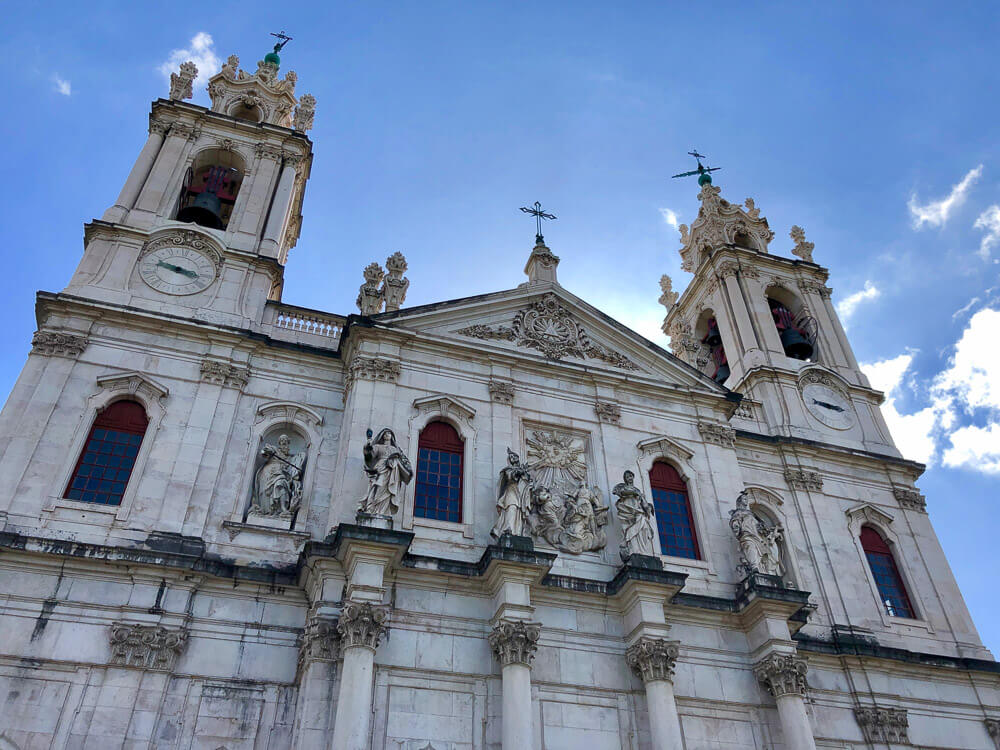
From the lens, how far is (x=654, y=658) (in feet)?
50.4

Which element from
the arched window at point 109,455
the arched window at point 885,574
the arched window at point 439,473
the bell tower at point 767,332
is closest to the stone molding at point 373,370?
the arched window at point 439,473

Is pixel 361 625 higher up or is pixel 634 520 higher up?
pixel 634 520

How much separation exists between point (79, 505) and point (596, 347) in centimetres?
1284

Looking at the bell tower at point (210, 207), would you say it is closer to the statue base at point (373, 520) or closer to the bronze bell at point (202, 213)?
the bronze bell at point (202, 213)

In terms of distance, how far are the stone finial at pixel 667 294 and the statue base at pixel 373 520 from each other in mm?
20639

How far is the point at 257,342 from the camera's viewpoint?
1931 cm

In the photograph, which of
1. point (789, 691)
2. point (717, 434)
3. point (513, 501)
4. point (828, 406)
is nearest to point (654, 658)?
point (789, 691)

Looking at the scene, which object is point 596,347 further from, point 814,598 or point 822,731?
point 822,731

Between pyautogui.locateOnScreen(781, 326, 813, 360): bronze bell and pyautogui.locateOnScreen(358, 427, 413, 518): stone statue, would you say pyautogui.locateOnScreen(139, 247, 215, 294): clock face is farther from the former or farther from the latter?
pyautogui.locateOnScreen(781, 326, 813, 360): bronze bell

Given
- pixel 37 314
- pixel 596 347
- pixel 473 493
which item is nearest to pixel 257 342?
pixel 37 314

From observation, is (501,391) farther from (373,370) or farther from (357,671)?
(357,671)

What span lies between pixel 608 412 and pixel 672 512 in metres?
Result: 2.87

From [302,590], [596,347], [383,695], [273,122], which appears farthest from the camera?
[273,122]

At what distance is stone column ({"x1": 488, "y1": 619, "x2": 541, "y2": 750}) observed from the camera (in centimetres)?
1373
